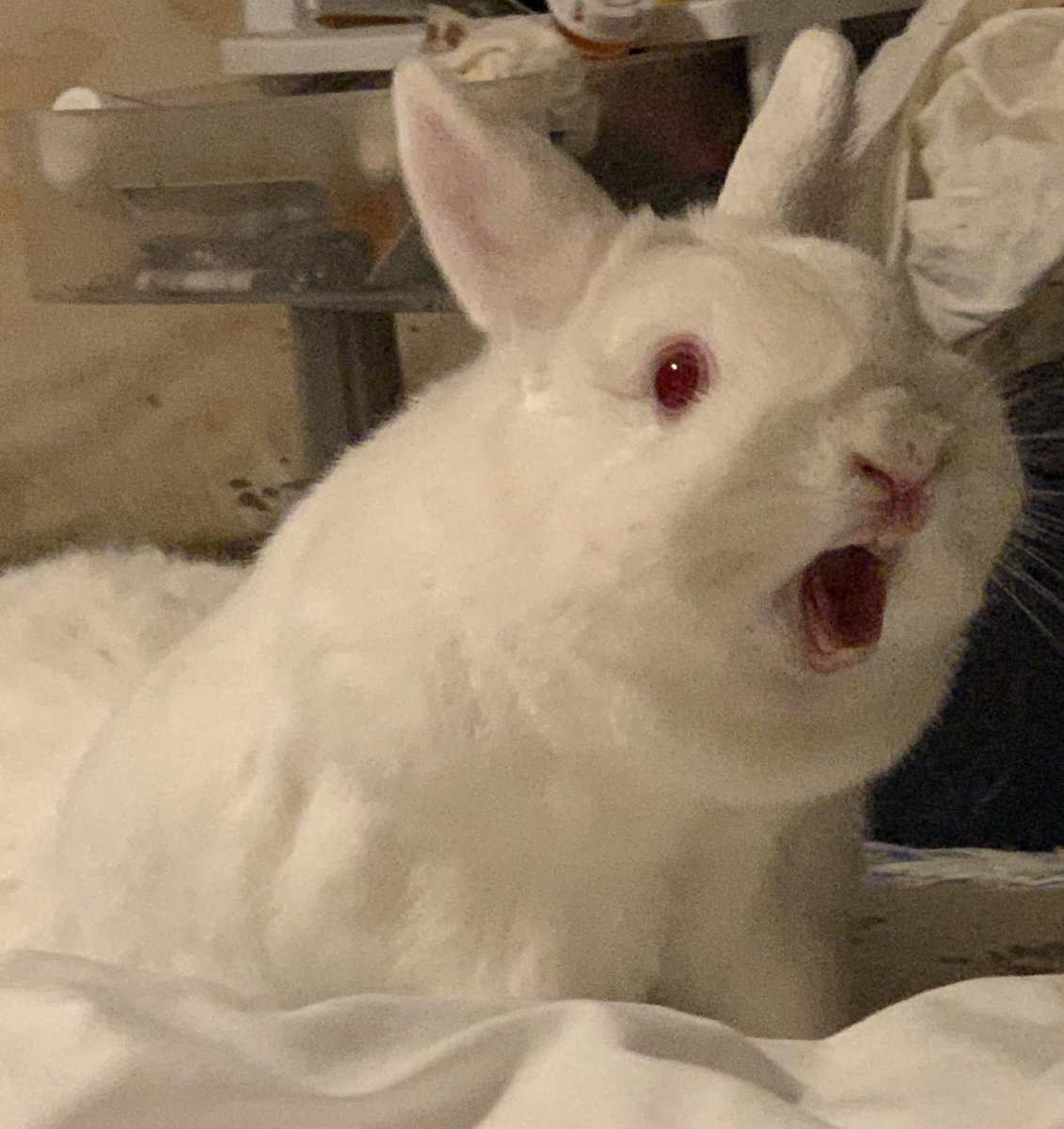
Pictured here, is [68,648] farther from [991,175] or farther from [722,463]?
[991,175]

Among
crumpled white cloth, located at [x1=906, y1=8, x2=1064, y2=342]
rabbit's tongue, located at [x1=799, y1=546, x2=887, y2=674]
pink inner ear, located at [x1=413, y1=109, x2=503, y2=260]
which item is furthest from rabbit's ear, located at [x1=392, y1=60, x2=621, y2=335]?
crumpled white cloth, located at [x1=906, y1=8, x2=1064, y2=342]

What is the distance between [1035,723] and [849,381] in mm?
687

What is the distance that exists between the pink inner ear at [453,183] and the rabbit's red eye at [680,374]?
122 millimetres

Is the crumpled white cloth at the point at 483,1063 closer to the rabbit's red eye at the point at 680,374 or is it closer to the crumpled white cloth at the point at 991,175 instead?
the rabbit's red eye at the point at 680,374

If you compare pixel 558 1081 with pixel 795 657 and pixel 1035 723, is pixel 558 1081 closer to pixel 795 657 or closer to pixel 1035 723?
pixel 795 657

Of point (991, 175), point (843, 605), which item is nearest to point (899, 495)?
point (843, 605)

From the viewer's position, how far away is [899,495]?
69 centimetres

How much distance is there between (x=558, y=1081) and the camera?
0.65m

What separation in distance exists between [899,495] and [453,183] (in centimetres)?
27

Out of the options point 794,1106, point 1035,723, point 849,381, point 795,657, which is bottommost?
point 1035,723

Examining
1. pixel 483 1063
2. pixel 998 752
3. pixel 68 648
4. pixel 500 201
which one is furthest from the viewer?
pixel 998 752

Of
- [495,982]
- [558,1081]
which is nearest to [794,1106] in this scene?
[558,1081]

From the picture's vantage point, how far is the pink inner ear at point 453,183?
785 millimetres

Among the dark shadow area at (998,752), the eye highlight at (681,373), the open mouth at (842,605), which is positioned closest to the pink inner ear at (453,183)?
the eye highlight at (681,373)
